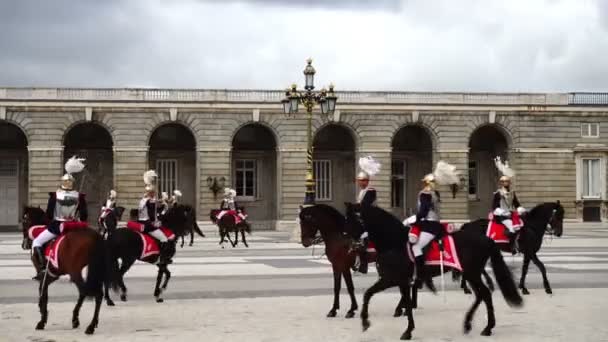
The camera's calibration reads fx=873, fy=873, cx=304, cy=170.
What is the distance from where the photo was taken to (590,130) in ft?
139

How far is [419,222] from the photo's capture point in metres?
10.0

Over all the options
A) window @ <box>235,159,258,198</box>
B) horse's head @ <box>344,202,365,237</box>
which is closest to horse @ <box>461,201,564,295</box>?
horse's head @ <box>344,202,365,237</box>

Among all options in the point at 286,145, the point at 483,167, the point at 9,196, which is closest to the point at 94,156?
the point at 9,196

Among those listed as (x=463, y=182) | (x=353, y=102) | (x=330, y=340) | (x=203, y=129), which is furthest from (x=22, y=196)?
(x=330, y=340)

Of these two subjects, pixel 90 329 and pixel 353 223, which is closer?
pixel 90 329

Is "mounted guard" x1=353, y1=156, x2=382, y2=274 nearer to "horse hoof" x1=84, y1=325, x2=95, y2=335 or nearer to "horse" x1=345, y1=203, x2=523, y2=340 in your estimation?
"horse" x1=345, y1=203, x2=523, y2=340

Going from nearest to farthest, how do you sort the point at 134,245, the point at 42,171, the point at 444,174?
the point at 444,174 → the point at 134,245 → the point at 42,171

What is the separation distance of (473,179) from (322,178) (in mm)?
7890

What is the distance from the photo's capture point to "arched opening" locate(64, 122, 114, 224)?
137 feet

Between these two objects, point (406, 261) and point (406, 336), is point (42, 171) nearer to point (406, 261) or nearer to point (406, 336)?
point (406, 261)

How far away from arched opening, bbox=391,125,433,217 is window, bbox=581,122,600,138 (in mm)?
7603

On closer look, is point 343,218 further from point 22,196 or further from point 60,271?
point 22,196

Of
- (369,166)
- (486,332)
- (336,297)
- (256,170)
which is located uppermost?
(256,170)

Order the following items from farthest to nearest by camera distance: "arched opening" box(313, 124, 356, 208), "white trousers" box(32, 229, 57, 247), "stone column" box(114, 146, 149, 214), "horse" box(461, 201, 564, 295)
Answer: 1. "arched opening" box(313, 124, 356, 208)
2. "stone column" box(114, 146, 149, 214)
3. "horse" box(461, 201, 564, 295)
4. "white trousers" box(32, 229, 57, 247)
